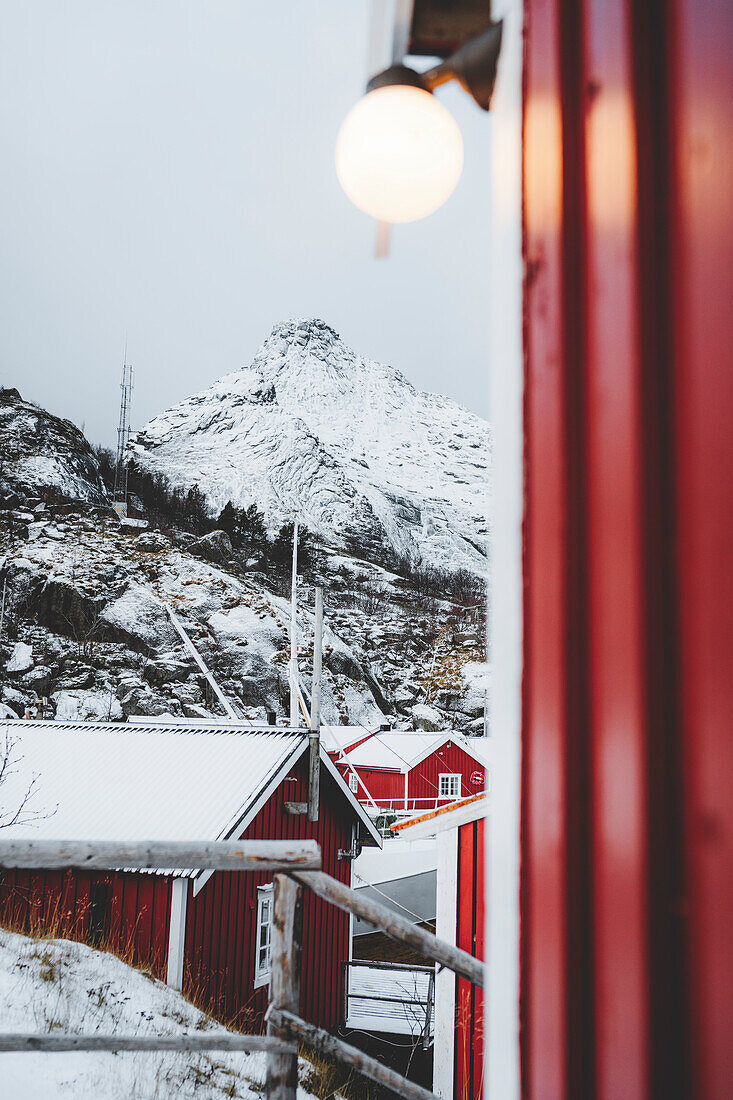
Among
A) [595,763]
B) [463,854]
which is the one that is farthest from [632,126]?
[463,854]

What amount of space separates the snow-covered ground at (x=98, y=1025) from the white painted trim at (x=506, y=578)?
10.7 ft

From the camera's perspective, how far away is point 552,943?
617mm

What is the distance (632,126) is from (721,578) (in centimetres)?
39

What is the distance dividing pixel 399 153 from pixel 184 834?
7.89m

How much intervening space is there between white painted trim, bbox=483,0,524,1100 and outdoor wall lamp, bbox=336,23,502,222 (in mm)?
343

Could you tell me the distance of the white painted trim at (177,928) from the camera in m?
7.65

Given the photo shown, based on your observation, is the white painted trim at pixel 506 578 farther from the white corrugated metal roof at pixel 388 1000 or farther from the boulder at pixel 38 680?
the boulder at pixel 38 680

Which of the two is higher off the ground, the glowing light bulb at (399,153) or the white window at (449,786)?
the glowing light bulb at (399,153)

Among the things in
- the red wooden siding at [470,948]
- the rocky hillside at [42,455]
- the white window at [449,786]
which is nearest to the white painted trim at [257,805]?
the red wooden siding at [470,948]

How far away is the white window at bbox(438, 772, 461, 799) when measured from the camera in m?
25.0

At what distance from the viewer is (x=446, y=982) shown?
6086 millimetres

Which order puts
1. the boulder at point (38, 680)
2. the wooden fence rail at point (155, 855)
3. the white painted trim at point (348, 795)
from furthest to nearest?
the boulder at point (38, 680), the white painted trim at point (348, 795), the wooden fence rail at point (155, 855)

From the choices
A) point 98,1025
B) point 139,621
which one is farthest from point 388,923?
point 139,621

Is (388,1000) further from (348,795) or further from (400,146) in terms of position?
(400,146)
